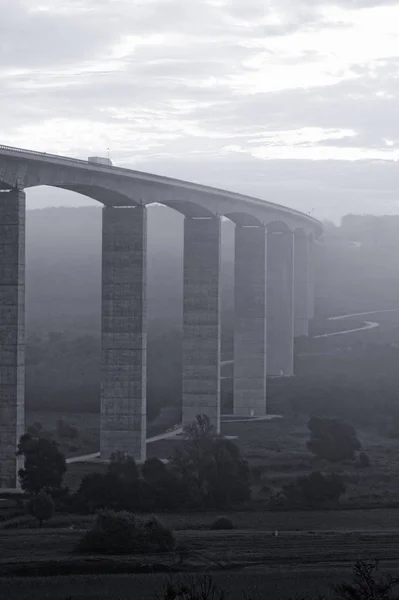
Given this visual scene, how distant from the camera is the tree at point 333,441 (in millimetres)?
62938

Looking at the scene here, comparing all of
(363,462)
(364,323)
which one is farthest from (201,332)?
(364,323)

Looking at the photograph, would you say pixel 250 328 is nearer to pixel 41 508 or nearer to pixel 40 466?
pixel 40 466

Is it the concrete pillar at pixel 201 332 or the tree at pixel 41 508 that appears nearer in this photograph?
the tree at pixel 41 508

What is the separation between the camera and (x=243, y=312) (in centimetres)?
8681

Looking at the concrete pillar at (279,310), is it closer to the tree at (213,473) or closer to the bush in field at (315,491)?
the tree at (213,473)

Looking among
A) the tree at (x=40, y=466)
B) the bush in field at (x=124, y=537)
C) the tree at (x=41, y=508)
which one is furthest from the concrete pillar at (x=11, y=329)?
the bush in field at (x=124, y=537)

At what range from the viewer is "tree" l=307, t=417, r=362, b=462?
6294 centimetres

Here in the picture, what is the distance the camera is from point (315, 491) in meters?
50.6

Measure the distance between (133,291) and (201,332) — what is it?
1075 centimetres

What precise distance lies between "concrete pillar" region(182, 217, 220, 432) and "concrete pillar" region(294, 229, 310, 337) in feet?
154

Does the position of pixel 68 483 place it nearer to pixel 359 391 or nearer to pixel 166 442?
pixel 166 442

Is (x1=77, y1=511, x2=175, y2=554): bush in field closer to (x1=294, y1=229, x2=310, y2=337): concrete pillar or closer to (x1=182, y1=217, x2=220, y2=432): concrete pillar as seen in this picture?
(x1=182, y1=217, x2=220, y2=432): concrete pillar

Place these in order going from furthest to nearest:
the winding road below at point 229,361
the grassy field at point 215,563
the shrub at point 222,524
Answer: the winding road below at point 229,361 < the shrub at point 222,524 < the grassy field at point 215,563

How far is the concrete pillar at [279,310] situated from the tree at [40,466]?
51591 millimetres
